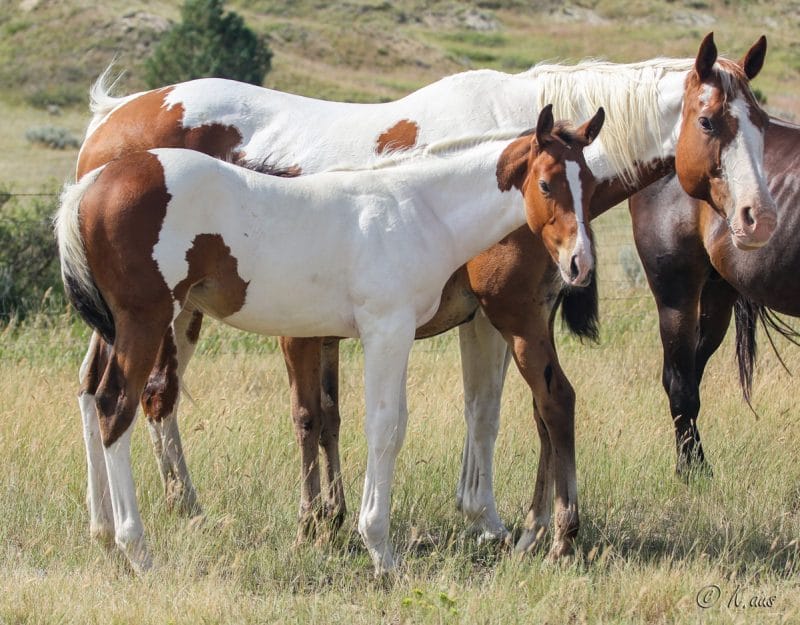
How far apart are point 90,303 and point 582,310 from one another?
2623 millimetres

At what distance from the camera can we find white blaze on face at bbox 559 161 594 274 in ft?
12.8

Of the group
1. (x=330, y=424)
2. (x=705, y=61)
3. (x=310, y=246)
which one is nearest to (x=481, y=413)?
(x=330, y=424)

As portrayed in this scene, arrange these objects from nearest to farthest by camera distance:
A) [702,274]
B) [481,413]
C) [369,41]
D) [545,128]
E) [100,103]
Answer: [545,128], [481,413], [100,103], [702,274], [369,41]

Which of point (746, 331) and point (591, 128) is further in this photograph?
point (746, 331)

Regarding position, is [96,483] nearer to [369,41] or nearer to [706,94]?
[706,94]

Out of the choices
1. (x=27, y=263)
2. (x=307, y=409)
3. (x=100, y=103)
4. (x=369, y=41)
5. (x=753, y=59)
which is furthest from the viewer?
(x=369, y=41)

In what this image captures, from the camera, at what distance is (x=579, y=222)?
3.97m

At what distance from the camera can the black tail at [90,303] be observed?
404cm

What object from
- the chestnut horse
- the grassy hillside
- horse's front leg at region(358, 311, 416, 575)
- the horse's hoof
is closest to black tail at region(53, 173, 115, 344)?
the horse's hoof

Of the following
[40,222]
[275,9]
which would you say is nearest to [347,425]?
[40,222]

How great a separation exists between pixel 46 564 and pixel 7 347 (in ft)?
13.2

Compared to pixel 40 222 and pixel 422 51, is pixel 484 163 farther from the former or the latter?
pixel 422 51

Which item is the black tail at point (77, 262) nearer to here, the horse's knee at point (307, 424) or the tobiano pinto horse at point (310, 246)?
the tobiano pinto horse at point (310, 246)

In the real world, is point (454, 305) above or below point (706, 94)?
below
